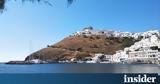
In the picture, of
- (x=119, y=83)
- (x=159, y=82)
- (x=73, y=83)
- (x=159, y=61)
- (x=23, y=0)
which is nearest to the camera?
(x=23, y=0)

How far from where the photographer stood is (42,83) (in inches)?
2514

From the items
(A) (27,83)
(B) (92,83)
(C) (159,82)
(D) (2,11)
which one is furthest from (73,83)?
(D) (2,11)

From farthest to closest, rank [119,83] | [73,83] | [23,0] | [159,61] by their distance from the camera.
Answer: [159,61], [73,83], [119,83], [23,0]

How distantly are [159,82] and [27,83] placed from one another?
24.0 metres

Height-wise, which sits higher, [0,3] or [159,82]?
[0,3]

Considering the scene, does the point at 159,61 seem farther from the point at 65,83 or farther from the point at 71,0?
the point at 71,0

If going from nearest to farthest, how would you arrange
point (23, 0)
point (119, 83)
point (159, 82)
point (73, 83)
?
point (23, 0)
point (159, 82)
point (119, 83)
point (73, 83)

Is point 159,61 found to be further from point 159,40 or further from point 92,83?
point 92,83

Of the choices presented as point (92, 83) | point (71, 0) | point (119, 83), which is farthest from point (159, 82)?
point (71, 0)

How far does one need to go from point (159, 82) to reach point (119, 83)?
7.49m

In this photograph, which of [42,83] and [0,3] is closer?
[0,3]

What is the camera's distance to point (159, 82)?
48.3 meters

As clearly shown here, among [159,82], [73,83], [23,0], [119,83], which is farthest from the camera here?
[73,83]

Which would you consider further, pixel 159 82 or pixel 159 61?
pixel 159 61
